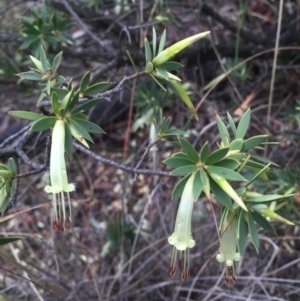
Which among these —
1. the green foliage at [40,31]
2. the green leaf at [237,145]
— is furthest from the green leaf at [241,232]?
the green foliage at [40,31]

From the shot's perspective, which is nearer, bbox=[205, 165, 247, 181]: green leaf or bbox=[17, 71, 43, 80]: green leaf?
bbox=[205, 165, 247, 181]: green leaf

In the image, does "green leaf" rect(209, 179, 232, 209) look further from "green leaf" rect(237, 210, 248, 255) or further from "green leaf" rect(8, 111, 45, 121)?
"green leaf" rect(8, 111, 45, 121)

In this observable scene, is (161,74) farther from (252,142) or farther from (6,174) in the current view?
(6,174)

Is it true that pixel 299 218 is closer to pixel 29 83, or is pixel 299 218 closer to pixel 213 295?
pixel 213 295

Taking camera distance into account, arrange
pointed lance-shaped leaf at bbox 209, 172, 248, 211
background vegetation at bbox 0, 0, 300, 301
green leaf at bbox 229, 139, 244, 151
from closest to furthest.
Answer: pointed lance-shaped leaf at bbox 209, 172, 248, 211 → green leaf at bbox 229, 139, 244, 151 → background vegetation at bbox 0, 0, 300, 301

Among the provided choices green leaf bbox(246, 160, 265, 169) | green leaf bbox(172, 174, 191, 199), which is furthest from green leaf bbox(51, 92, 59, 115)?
green leaf bbox(246, 160, 265, 169)
